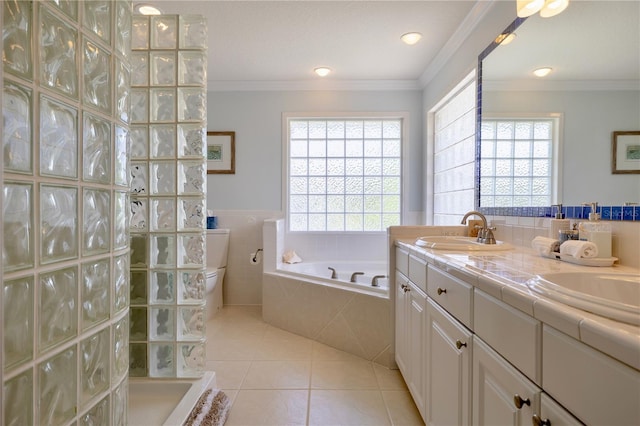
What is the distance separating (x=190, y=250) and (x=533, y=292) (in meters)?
1.48

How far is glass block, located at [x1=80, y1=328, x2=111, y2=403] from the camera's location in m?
0.63

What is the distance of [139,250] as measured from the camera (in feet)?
5.24

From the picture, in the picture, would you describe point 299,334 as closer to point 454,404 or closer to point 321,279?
point 321,279

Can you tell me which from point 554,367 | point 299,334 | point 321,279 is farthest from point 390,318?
point 554,367

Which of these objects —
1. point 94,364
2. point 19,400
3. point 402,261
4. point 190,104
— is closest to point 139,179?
point 190,104

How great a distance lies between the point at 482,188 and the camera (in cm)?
210

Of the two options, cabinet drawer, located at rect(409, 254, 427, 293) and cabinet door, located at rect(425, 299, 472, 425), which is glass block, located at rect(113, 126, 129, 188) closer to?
cabinet door, located at rect(425, 299, 472, 425)

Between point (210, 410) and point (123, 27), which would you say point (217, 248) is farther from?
point (123, 27)

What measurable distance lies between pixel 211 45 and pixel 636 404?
10.0ft

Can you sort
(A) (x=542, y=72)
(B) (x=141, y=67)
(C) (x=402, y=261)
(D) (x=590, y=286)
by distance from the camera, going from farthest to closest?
(C) (x=402, y=261) < (B) (x=141, y=67) < (A) (x=542, y=72) < (D) (x=590, y=286)

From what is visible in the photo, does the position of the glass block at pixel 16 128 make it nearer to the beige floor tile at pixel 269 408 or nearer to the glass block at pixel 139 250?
the glass block at pixel 139 250

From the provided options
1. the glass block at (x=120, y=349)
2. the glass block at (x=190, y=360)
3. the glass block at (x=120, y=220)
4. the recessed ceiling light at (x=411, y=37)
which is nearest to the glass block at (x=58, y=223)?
the glass block at (x=120, y=220)

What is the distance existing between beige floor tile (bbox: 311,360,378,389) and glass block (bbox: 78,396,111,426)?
137 centimetres

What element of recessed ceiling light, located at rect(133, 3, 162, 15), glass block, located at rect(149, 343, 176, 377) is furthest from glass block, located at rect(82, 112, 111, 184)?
recessed ceiling light, located at rect(133, 3, 162, 15)
